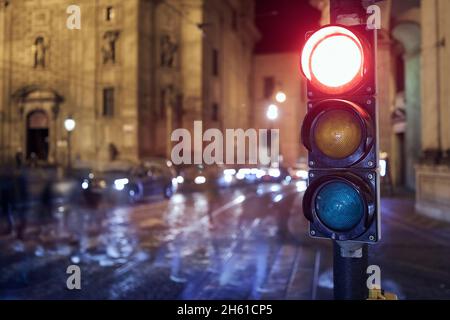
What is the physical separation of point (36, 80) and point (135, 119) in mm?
6896

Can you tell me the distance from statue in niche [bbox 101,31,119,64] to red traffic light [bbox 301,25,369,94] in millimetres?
32627

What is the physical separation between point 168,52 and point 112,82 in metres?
A: 5.03

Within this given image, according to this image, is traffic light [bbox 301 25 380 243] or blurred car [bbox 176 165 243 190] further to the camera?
blurred car [bbox 176 165 243 190]

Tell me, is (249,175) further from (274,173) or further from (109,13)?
(109,13)

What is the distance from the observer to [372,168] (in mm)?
2285

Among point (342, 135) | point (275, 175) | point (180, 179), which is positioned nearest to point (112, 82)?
point (180, 179)

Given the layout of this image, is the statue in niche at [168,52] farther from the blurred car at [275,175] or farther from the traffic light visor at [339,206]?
the traffic light visor at [339,206]

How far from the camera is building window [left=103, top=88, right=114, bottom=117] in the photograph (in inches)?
1347

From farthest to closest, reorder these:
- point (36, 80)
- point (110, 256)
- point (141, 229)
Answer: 1. point (36, 80)
2. point (141, 229)
3. point (110, 256)

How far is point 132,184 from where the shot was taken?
20.3 meters

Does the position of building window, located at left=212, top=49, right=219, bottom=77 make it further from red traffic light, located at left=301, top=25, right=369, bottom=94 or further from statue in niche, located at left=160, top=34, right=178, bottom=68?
red traffic light, located at left=301, top=25, right=369, bottom=94

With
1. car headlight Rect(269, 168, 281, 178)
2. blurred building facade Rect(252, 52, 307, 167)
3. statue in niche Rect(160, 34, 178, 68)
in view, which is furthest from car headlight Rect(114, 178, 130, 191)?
Answer: blurred building facade Rect(252, 52, 307, 167)
